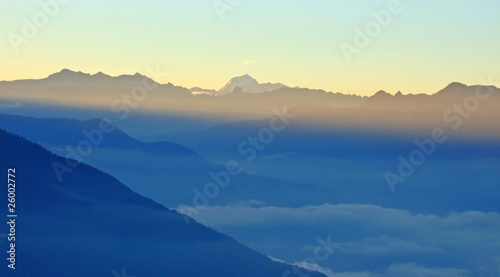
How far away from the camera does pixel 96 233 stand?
415 ft

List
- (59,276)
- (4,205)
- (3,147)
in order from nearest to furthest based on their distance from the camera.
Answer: (4,205)
(59,276)
(3,147)

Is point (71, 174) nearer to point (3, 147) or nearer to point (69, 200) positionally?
point (69, 200)

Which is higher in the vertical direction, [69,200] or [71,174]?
[71,174]

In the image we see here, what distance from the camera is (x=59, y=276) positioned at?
106 metres

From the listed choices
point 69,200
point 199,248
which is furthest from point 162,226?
point 69,200

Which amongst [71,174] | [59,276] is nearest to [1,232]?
[59,276]

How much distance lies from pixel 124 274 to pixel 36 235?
19054 millimetres

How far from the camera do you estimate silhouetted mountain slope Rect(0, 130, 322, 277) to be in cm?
11075

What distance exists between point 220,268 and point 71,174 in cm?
3613

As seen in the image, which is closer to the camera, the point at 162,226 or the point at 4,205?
the point at 4,205

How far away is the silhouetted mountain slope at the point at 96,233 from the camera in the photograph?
11075 cm

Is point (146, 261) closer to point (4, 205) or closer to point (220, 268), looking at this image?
point (220, 268)

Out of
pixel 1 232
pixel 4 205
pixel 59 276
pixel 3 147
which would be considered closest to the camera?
pixel 1 232

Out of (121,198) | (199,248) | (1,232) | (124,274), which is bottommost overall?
(1,232)
